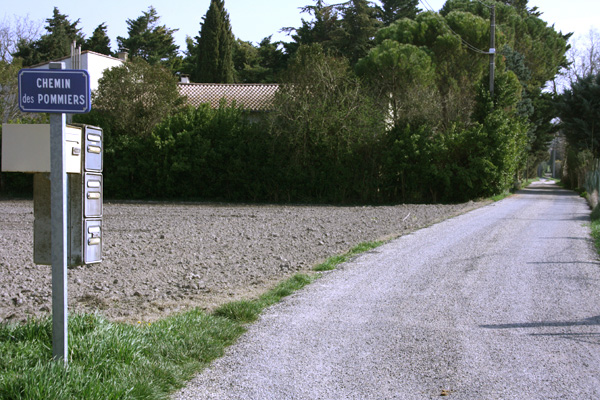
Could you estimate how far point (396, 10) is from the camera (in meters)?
47.2

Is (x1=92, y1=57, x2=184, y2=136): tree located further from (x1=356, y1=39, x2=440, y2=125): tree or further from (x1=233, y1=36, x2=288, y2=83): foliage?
(x1=233, y1=36, x2=288, y2=83): foliage

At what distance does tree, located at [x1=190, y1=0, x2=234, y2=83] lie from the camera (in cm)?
4588

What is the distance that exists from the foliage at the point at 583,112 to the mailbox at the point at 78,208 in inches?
1390

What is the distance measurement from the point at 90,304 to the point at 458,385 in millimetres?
4583

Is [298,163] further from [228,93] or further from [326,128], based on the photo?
[228,93]

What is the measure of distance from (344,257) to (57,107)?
7327 millimetres

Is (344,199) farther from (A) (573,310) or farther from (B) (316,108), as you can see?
(A) (573,310)

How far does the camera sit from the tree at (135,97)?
2920 centimetres

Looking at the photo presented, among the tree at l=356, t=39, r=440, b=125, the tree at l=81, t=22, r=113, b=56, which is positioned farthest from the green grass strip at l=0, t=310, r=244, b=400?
the tree at l=81, t=22, r=113, b=56

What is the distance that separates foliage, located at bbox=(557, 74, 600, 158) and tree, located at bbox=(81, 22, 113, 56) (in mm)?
38616

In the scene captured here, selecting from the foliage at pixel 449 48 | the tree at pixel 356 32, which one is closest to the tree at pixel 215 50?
the tree at pixel 356 32

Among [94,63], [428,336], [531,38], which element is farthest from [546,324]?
[531,38]

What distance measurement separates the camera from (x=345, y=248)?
12406 mm

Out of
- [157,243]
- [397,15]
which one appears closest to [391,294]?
[157,243]
